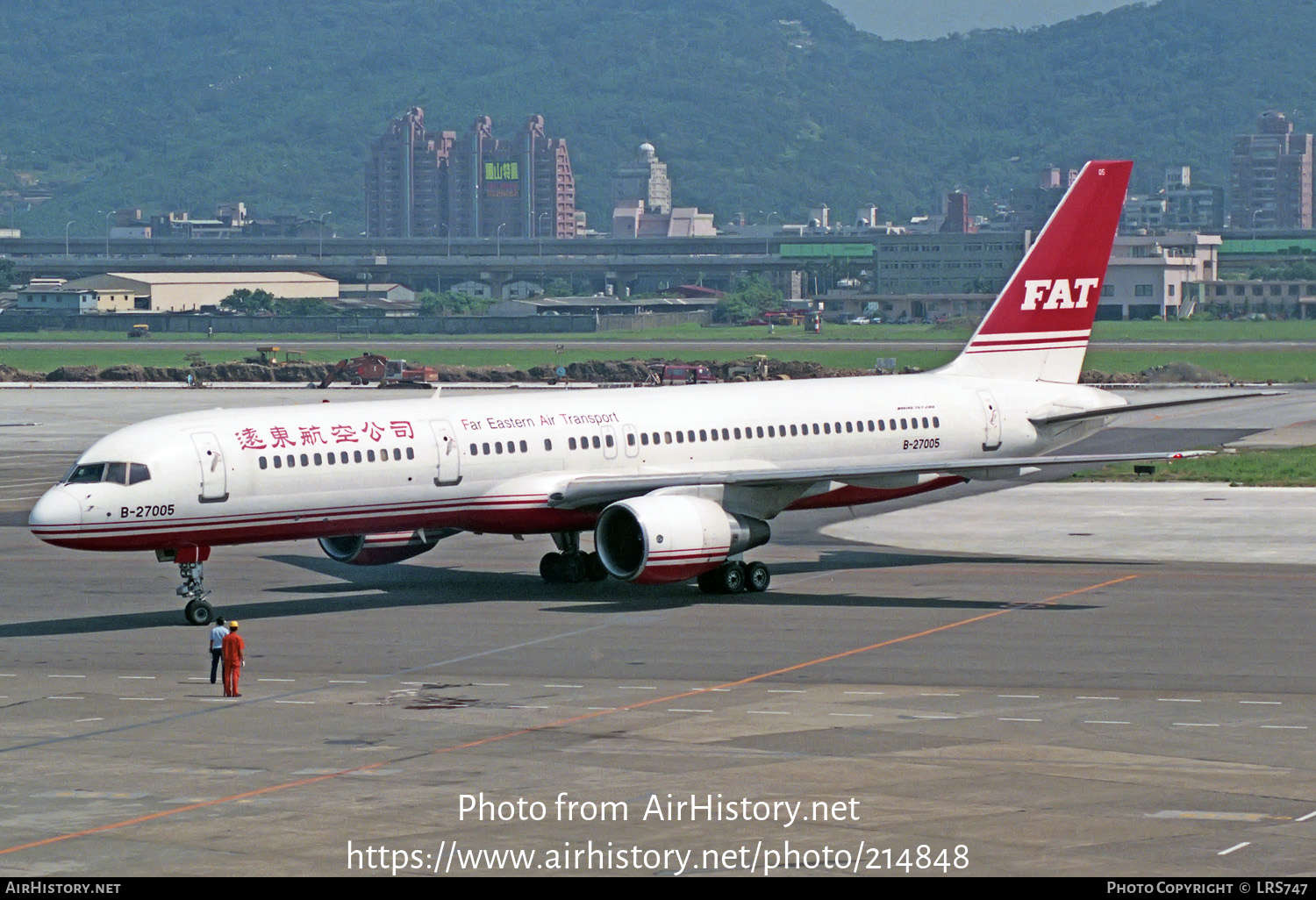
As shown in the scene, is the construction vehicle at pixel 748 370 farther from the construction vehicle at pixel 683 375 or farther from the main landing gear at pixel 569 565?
the main landing gear at pixel 569 565

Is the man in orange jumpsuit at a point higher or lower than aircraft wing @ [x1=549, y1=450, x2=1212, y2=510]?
lower

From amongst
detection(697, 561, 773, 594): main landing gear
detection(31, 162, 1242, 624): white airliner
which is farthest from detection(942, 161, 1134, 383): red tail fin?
detection(697, 561, 773, 594): main landing gear

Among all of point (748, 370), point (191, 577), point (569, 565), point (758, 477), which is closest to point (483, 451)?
Result: point (569, 565)

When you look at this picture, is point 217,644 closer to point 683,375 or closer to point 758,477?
point 758,477

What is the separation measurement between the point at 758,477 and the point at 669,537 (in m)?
3.22

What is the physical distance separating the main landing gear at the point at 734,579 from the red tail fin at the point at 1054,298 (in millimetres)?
12171

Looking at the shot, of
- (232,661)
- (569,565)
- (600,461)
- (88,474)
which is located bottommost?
(569,565)

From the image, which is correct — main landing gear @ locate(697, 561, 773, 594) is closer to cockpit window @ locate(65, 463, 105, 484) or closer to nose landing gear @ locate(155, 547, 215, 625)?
nose landing gear @ locate(155, 547, 215, 625)

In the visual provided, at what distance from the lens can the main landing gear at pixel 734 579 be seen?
47.1m

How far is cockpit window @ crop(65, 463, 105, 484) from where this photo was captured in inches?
1677

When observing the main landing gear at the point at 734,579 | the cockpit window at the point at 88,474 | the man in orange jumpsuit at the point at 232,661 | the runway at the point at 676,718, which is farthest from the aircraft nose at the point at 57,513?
the main landing gear at the point at 734,579

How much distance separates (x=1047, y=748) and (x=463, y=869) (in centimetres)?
1051

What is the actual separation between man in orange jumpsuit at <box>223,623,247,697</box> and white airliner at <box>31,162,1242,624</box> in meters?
8.63

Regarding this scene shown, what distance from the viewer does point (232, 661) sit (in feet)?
114
